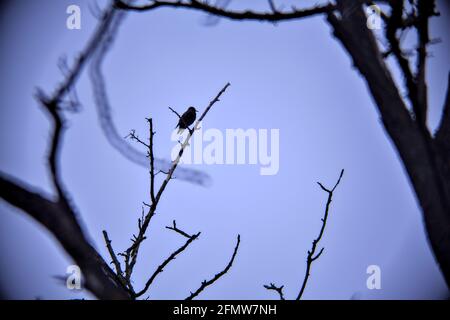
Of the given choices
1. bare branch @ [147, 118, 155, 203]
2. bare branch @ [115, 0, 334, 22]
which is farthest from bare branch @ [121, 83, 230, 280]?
bare branch @ [115, 0, 334, 22]

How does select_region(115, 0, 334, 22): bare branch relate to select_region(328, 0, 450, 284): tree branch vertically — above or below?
above

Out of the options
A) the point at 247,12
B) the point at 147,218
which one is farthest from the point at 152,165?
the point at 247,12

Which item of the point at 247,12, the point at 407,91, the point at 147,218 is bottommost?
the point at 147,218

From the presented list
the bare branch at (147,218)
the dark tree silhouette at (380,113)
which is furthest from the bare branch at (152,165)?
the dark tree silhouette at (380,113)

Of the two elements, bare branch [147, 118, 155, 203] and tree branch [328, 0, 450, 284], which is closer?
tree branch [328, 0, 450, 284]

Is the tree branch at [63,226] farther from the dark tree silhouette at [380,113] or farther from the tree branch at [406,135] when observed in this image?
the tree branch at [406,135]

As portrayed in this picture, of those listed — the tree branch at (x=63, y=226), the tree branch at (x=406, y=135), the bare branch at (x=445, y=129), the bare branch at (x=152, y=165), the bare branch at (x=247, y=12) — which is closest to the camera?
the tree branch at (x=63, y=226)

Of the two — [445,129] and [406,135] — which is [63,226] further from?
[445,129]

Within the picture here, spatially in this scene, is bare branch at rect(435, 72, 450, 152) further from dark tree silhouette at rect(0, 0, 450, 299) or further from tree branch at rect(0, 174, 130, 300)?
tree branch at rect(0, 174, 130, 300)

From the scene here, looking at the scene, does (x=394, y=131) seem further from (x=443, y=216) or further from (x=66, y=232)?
(x=66, y=232)

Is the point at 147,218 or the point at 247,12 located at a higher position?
the point at 247,12
